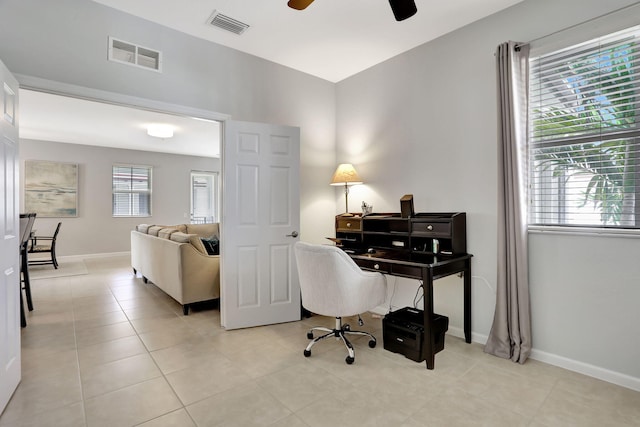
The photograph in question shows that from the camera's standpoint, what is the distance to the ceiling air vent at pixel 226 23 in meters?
2.79

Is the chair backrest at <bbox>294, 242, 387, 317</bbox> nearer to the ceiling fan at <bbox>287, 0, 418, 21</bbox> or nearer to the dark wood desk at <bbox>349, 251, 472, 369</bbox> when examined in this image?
the dark wood desk at <bbox>349, 251, 472, 369</bbox>

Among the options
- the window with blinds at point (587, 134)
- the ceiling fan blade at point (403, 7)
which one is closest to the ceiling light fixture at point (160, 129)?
the ceiling fan blade at point (403, 7)

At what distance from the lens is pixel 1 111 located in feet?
6.24

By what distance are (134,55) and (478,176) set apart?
3.03m

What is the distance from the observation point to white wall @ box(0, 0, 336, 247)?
238cm

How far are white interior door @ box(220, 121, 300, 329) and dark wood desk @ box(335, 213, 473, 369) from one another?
0.69 metres

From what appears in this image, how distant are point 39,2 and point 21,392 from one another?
2.61 m

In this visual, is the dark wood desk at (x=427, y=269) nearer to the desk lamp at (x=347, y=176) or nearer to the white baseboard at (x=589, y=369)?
the white baseboard at (x=589, y=369)

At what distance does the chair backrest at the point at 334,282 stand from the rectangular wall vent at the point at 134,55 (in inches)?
78.3

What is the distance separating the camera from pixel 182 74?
304 cm

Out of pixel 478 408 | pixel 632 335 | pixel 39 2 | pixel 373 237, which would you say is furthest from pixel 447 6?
pixel 39 2

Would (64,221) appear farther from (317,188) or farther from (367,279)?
(367,279)

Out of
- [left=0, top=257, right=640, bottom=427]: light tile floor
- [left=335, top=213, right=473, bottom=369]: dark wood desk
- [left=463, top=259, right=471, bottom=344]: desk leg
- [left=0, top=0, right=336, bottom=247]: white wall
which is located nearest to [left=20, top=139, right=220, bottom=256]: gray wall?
[left=0, top=257, right=640, bottom=427]: light tile floor

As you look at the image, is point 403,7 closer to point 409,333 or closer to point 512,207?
point 512,207
